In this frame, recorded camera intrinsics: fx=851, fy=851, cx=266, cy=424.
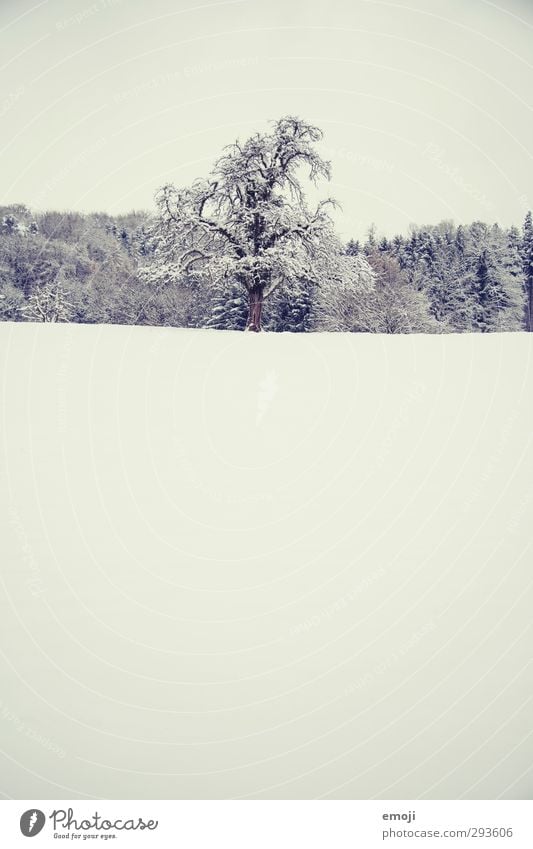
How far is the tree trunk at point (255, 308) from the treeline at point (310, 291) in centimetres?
1517

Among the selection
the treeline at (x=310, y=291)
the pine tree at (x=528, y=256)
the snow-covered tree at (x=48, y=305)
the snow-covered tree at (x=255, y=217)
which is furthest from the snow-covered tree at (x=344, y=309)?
the snow-covered tree at (x=48, y=305)

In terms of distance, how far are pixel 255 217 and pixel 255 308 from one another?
2.25m

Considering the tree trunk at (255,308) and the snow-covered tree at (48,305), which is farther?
the snow-covered tree at (48,305)

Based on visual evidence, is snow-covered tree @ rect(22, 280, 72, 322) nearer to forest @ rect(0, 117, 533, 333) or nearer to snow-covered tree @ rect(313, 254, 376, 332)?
forest @ rect(0, 117, 533, 333)

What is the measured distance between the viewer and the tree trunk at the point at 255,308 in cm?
2123

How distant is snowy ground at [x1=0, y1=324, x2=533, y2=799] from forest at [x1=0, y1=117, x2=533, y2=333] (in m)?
7.43

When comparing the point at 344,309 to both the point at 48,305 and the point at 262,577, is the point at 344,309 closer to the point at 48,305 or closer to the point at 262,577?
the point at 48,305

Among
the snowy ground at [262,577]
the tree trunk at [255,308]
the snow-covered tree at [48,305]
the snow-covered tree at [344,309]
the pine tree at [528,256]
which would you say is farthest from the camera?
the pine tree at [528,256]

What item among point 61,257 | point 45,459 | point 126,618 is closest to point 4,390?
point 45,459

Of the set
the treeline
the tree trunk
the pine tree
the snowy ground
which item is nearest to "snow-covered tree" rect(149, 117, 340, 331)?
the tree trunk

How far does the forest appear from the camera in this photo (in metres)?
21.3

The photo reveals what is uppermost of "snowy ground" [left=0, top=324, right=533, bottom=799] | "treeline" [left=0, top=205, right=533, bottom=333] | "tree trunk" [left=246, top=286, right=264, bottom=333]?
"treeline" [left=0, top=205, right=533, bottom=333]

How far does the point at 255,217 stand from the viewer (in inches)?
835

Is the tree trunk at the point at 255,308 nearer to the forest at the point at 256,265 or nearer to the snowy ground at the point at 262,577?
the forest at the point at 256,265
